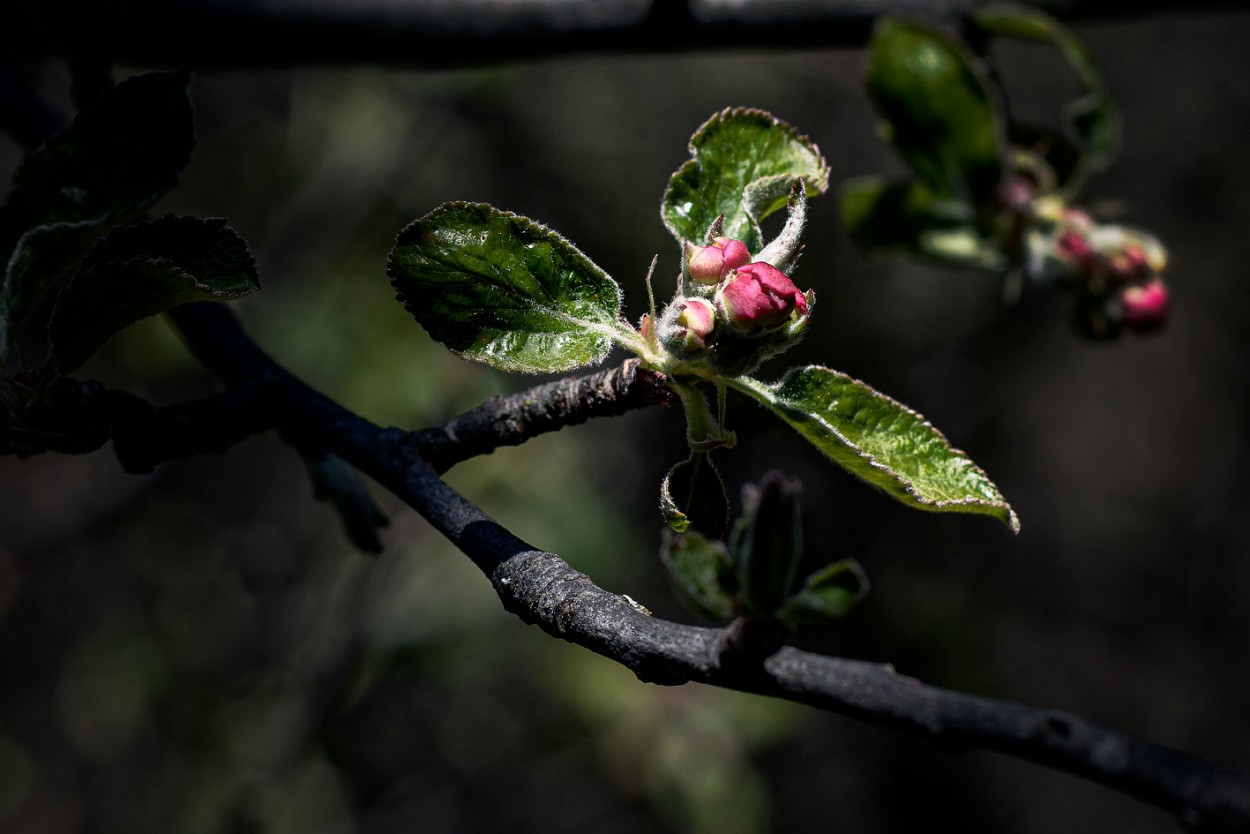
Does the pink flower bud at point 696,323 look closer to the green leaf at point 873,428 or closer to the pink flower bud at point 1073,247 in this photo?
the green leaf at point 873,428

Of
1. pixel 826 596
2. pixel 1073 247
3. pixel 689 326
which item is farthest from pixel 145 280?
pixel 1073 247

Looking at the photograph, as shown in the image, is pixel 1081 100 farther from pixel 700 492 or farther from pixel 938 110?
pixel 700 492

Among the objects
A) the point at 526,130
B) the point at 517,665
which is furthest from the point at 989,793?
the point at 526,130

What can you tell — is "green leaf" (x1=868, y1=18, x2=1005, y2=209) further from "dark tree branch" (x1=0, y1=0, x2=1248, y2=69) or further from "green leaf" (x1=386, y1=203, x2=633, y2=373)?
"green leaf" (x1=386, y1=203, x2=633, y2=373)

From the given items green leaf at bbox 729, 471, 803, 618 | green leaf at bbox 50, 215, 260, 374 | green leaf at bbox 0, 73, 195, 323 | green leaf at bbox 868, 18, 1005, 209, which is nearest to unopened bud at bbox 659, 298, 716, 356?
green leaf at bbox 729, 471, 803, 618

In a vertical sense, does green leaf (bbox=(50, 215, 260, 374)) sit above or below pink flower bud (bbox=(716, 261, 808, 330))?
below

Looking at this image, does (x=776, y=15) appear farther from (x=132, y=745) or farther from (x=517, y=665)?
(x=132, y=745)
